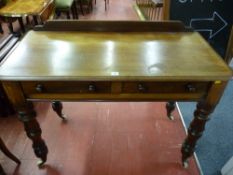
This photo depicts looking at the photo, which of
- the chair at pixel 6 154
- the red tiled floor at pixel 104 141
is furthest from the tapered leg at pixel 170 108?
the chair at pixel 6 154

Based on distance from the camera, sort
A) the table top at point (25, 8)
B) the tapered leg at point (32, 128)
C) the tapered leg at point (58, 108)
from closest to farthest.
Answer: the tapered leg at point (32, 128), the tapered leg at point (58, 108), the table top at point (25, 8)

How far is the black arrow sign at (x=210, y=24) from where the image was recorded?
1.88 meters

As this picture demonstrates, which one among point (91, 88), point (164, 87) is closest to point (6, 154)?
point (91, 88)

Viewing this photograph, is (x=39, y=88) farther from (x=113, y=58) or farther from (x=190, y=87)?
(x=190, y=87)

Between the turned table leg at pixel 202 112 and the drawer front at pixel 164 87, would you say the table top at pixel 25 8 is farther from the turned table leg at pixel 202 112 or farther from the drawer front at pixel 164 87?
the turned table leg at pixel 202 112

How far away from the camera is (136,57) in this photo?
0.99 meters

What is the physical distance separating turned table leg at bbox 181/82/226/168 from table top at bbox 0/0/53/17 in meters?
2.26

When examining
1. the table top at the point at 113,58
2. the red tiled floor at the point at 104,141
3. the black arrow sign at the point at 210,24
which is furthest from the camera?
the black arrow sign at the point at 210,24

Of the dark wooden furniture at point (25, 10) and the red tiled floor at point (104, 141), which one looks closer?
the red tiled floor at point (104, 141)

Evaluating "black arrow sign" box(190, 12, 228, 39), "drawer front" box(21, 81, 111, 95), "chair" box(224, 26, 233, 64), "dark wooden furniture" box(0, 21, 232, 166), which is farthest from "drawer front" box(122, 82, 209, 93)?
"chair" box(224, 26, 233, 64)

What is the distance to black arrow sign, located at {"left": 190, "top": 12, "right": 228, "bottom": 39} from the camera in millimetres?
1879

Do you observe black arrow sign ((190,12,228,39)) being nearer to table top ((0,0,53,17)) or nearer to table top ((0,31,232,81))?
table top ((0,31,232,81))

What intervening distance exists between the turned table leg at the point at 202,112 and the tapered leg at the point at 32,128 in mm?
856

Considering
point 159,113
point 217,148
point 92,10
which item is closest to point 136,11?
point 92,10
